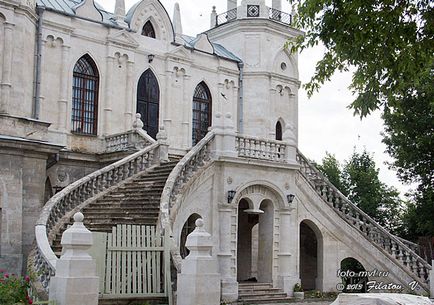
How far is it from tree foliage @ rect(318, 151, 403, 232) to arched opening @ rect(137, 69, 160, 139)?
12.5m

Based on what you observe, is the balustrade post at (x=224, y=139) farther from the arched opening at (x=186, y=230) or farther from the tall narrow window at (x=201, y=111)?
the tall narrow window at (x=201, y=111)

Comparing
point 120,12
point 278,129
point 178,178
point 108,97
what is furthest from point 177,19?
point 178,178

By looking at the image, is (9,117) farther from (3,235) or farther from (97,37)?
(97,37)

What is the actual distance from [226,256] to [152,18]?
39.3 ft

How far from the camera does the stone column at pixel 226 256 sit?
19.7 metres

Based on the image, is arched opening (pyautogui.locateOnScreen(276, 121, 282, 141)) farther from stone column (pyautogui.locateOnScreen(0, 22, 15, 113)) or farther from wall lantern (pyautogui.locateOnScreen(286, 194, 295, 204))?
stone column (pyautogui.locateOnScreen(0, 22, 15, 113))

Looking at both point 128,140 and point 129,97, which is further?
point 129,97

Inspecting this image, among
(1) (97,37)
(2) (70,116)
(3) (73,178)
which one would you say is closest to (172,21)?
(1) (97,37)

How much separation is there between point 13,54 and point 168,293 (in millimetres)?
11850

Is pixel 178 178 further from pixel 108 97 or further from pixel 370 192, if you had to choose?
pixel 370 192

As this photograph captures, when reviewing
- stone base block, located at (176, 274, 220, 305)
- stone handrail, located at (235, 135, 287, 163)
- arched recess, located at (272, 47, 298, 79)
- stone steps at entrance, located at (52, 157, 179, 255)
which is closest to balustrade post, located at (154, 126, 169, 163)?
stone steps at entrance, located at (52, 157, 179, 255)

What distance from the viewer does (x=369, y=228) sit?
23.6 m

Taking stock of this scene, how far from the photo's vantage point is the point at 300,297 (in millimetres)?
21672

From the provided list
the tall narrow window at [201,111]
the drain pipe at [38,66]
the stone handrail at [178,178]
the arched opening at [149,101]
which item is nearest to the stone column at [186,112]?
the tall narrow window at [201,111]
